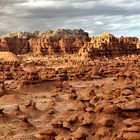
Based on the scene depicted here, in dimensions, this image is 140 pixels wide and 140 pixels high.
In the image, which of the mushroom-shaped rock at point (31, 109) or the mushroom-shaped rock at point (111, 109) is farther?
the mushroom-shaped rock at point (31, 109)

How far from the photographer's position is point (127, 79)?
33.9m

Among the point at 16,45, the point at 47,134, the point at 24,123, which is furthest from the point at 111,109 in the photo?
the point at 16,45

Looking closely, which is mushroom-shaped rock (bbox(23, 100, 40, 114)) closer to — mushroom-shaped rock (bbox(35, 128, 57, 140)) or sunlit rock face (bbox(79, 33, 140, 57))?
mushroom-shaped rock (bbox(35, 128, 57, 140))

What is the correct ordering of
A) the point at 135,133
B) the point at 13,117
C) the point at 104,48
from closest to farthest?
the point at 135,133 < the point at 13,117 < the point at 104,48

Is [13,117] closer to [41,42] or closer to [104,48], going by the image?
[104,48]

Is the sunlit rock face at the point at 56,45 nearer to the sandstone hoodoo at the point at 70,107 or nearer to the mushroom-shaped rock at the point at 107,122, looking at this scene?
the sandstone hoodoo at the point at 70,107

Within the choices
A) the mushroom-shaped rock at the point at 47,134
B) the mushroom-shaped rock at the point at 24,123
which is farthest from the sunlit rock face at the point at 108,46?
the mushroom-shaped rock at the point at 47,134

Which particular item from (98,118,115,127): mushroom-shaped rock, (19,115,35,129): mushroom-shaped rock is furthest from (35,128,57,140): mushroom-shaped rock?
(19,115,35,129): mushroom-shaped rock

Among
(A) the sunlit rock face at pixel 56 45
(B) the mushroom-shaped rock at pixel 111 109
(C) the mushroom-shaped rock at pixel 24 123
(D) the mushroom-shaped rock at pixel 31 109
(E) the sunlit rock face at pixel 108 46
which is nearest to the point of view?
(B) the mushroom-shaped rock at pixel 111 109

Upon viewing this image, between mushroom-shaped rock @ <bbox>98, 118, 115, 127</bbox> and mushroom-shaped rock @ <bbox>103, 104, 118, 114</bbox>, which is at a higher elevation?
mushroom-shaped rock @ <bbox>103, 104, 118, 114</bbox>

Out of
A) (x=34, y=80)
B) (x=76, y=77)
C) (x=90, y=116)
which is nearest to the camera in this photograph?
(x=90, y=116)

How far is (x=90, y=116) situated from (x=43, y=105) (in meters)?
8.18

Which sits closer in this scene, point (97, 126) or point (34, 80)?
point (97, 126)

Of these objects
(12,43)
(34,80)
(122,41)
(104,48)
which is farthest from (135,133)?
(12,43)
